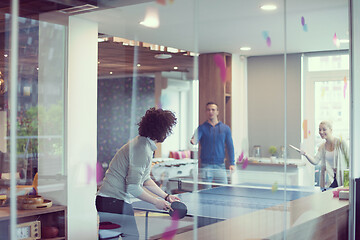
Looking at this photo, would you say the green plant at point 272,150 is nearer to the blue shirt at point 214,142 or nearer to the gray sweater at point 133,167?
the blue shirt at point 214,142

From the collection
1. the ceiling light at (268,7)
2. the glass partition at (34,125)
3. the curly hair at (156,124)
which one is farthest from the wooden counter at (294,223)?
the ceiling light at (268,7)

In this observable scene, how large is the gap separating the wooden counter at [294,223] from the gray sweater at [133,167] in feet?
0.99

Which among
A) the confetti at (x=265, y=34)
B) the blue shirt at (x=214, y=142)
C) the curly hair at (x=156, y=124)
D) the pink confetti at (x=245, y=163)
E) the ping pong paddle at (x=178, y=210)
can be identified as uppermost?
the confetti at (x=265, y=34)

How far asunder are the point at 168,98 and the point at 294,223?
1.34 meters

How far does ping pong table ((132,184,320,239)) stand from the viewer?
2.07 metres

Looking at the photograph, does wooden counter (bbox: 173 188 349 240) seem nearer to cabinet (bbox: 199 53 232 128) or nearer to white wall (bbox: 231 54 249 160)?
white wall (bbox: 231 54 249 160)

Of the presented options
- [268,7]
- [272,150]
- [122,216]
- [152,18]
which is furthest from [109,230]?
[268,7]

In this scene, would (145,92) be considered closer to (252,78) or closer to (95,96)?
(95,96)

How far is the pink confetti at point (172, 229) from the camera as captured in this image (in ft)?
6.51

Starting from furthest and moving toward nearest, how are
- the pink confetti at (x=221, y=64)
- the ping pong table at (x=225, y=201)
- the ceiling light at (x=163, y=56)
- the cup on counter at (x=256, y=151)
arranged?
the cup on counter at (x=256, y=151) → the pink confetti at (x=221, y=64) → the ping pong table at (x=225, y=201) → the ceiling light at (x=163, y=56)

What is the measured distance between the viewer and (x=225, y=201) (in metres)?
2.24

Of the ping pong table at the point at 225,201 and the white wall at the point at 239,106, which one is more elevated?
the white wall at the point at 239,106

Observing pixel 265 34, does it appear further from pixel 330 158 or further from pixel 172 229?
pixel 172 229

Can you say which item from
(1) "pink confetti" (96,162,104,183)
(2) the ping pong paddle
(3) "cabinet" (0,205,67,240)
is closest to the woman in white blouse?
(2) the ping pong paddle
